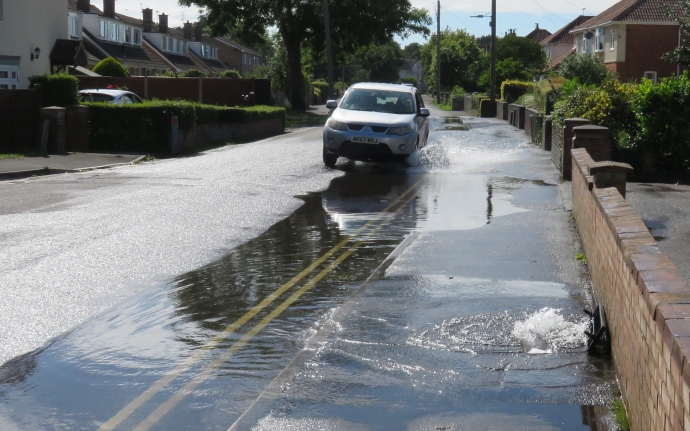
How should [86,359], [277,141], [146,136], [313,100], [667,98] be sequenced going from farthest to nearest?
1. [313,100]
2. [277,141]
3. [146,136]
4. [667,98]
5. [86,359]

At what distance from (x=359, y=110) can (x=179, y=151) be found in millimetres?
7116

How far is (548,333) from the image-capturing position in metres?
6.71

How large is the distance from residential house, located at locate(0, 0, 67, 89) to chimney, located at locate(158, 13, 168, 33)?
132 ft

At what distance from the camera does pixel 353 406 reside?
525 cm

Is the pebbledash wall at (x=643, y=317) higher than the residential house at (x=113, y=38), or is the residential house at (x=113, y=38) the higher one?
the residential house at (x=113, y=38)

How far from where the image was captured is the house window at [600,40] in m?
60.2

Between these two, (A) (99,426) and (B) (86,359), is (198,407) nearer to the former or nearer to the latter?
(A) (99,426)

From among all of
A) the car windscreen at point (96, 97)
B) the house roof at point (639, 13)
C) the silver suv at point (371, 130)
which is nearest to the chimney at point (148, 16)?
the house roof at point (639, 13)

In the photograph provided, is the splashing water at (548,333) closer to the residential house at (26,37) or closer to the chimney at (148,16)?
the residential house at (26,37)

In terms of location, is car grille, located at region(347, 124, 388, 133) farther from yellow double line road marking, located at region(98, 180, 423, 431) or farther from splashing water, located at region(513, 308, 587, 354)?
splashing water, located at region(513, 308, 587, 354)

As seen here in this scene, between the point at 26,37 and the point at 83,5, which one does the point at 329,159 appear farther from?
the point at 83,5

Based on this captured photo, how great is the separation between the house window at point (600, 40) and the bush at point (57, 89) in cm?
4477

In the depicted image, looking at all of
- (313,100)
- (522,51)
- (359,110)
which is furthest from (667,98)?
(522,51)

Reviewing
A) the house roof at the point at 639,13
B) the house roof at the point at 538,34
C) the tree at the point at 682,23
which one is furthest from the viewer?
the house roof at the point at 538,34
